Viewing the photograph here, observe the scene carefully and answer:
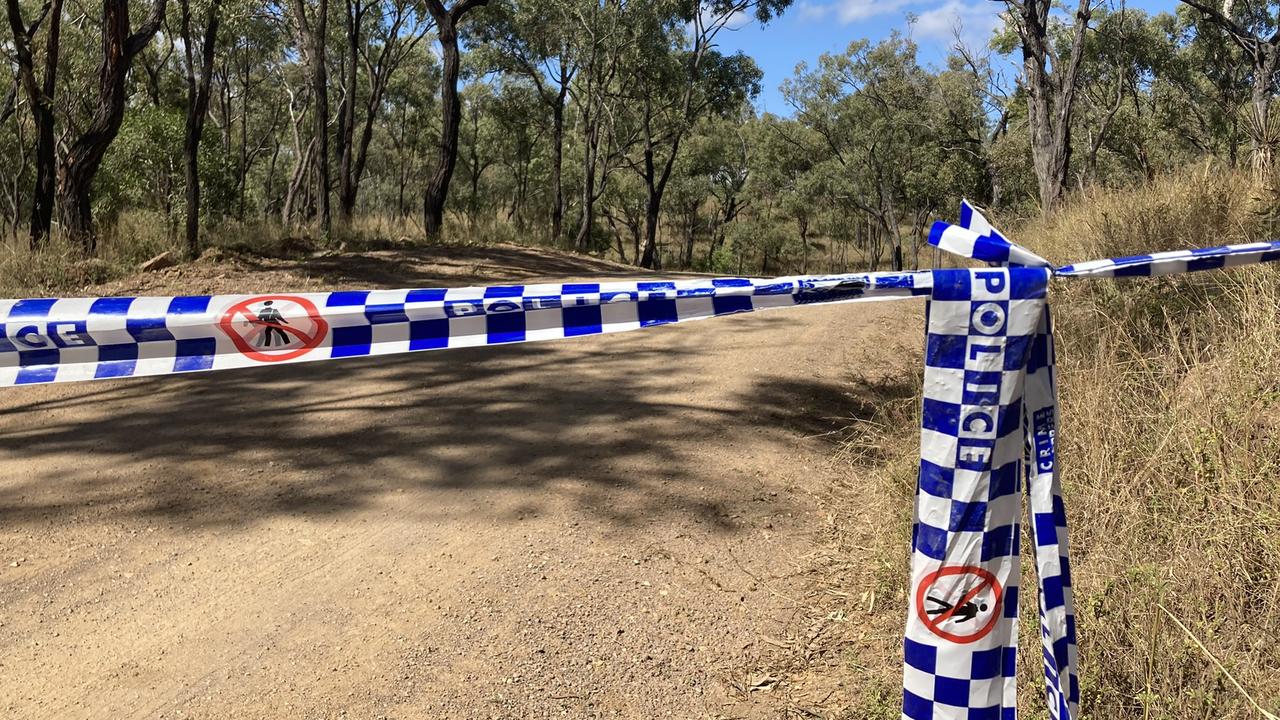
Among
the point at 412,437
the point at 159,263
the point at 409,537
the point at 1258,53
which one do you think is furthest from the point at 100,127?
the point at 1258,53

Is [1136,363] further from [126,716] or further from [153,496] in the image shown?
[153,496]

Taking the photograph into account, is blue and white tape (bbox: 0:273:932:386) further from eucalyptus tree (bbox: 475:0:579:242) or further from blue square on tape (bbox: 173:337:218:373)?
eucalyptus tree (bbox: 475:0:579:242)

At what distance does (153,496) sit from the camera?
464 cm

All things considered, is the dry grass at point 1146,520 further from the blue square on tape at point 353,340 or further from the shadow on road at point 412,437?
the blue square on tape at point 353,340

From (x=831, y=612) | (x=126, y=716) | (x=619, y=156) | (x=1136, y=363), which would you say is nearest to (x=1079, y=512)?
(x=831, y=612)

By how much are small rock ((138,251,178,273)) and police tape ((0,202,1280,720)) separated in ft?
31.1

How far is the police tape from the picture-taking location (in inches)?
81.1

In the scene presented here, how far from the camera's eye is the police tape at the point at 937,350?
2.06 metres

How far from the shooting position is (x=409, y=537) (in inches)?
166

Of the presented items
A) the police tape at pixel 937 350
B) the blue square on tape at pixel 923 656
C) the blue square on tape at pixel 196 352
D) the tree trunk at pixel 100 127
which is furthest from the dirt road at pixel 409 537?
the tree trunk at pixel 100 127

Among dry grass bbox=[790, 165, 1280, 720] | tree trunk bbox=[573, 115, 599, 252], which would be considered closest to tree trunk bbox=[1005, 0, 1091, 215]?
dry grass bbox=[790, 165, 1280, 720]

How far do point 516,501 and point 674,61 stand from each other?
24547 mm

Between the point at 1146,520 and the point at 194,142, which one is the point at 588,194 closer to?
the point at 194,142

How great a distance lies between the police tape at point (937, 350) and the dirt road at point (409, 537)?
Result: 3.66 feet
